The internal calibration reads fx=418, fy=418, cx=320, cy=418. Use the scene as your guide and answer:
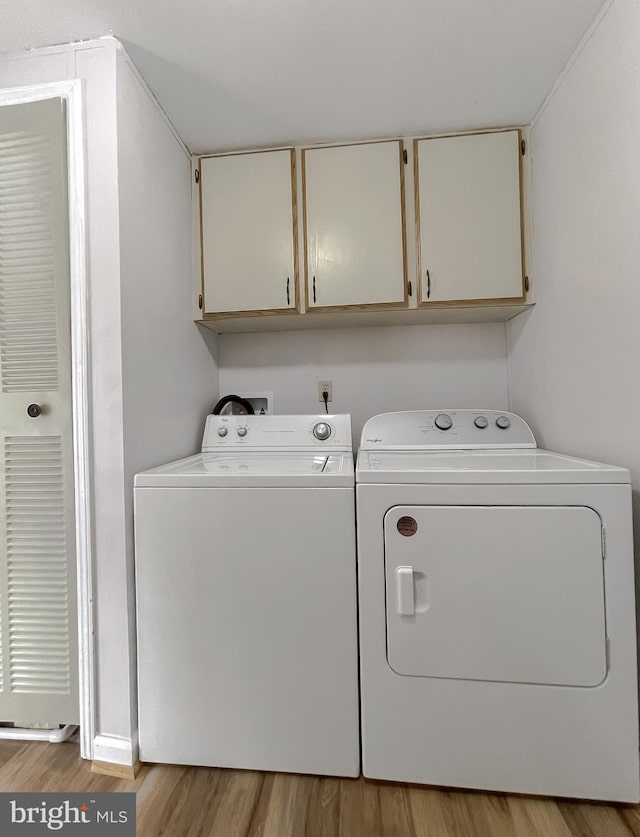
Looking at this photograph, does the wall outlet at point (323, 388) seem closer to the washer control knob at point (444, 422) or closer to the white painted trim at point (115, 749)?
the washer control knob at point (444, 422)

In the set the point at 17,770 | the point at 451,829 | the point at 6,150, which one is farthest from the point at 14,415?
the point at 451,829

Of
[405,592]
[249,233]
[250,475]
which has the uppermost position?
[249,233]

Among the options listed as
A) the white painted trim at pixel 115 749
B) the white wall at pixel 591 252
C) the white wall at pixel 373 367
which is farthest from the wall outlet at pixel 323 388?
the white painted trim at pixel 115 749

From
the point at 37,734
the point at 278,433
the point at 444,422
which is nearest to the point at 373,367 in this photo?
the point at 444,422

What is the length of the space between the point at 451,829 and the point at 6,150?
2.33 m

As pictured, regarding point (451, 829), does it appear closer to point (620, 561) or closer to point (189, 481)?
point (620, 561)

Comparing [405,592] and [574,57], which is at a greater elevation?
[574,57]

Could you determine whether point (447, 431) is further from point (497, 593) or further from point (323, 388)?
point (497, 593)

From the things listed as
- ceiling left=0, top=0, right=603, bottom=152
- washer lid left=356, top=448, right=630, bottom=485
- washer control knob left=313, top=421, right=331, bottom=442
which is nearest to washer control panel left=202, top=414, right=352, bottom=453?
washer control knob left=313, top=421, right=331, bottom=442

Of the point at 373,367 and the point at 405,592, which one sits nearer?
the point at 405,592

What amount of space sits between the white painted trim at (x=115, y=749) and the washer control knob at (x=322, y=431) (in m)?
1.17

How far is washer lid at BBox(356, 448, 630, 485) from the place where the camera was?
1.11m

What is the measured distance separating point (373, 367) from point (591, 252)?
1.00m

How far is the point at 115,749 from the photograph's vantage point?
4.12 ft
